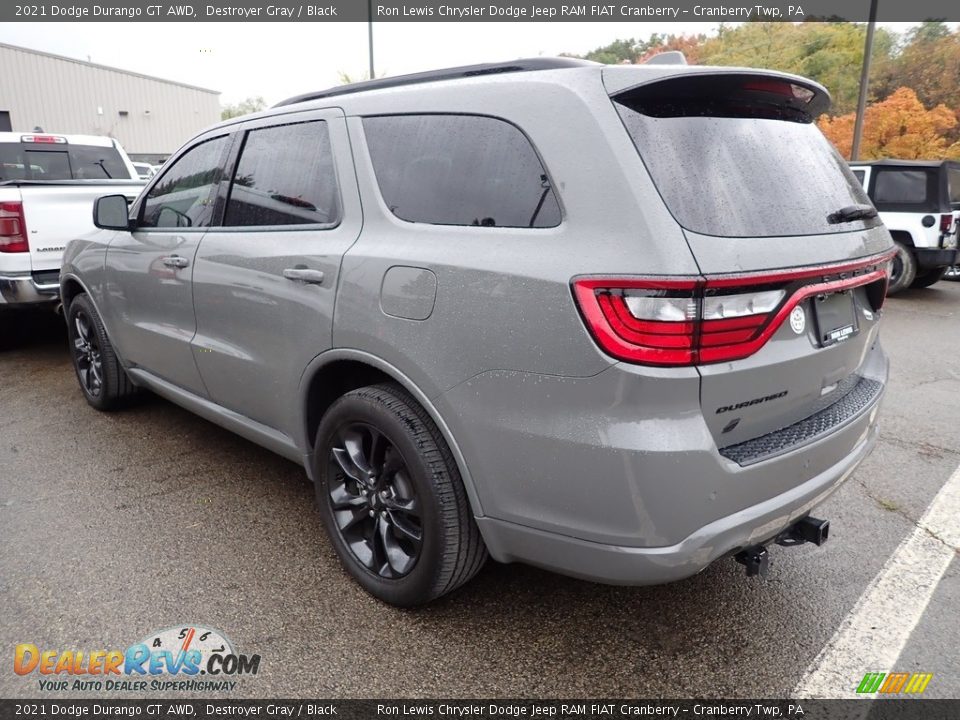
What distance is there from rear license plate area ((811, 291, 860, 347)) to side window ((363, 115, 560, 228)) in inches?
33.8

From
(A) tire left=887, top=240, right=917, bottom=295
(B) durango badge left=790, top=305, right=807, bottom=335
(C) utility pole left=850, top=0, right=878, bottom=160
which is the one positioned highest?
(C) utility pole left=850, top=0, right=878, bottom=160

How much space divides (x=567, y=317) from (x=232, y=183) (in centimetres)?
204

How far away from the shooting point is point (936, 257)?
9.10m

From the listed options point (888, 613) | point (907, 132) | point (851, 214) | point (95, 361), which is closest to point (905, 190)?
point (851, 214)

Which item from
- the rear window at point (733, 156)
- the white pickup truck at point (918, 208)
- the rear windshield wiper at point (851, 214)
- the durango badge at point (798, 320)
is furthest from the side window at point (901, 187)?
the durango badge at point (798, 320)

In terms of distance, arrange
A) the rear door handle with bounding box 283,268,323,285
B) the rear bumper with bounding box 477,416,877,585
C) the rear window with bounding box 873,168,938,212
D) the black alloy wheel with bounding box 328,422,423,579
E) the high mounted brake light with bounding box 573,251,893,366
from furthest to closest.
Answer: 1. the rear window with bounding box 873,168,938,212
2. the rear door handle with bounding box 283,268,323,285
3. the black alloy wheel with bounding box 328,422,423,579
4. the rear bumper with bounding box 477,416,877,585
5. the high mounted brake light with bounding box 573,251,893,366

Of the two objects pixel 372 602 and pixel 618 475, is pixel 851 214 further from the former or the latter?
pixel 372 602

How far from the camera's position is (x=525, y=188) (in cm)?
202

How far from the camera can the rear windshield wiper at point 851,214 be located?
2.19m

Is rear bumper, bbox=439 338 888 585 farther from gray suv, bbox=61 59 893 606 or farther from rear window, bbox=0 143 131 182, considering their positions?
rear window, bbox=0 143 131 182

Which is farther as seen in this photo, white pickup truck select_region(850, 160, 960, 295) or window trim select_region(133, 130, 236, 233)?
white pickup truck select_region(850, 160, 960, 295)

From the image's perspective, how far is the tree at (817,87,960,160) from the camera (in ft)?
63.3

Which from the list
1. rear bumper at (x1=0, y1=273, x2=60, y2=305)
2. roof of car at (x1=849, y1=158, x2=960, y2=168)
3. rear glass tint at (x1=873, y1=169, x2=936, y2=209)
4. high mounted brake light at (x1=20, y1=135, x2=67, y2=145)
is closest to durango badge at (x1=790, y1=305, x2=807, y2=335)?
rear bumper at (x1=0, y1=273, x2=60, y2=305)

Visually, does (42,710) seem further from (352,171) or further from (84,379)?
(84,379)
